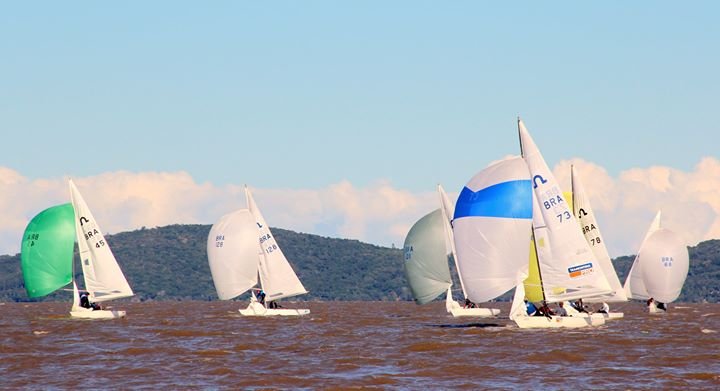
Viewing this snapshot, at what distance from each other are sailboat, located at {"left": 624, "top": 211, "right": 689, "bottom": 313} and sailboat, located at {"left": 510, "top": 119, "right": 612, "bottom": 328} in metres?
30.1

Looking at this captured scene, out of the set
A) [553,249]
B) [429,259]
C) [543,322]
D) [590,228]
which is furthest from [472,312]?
[553,249]

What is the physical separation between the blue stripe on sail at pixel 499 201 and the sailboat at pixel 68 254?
27088 mm

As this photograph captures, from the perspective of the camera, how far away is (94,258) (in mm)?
72188

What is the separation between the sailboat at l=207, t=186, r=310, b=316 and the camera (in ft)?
260

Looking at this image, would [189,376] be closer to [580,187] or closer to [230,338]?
[230,338]

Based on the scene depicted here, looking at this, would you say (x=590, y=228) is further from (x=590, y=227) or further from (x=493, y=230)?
(x=493, y=230)

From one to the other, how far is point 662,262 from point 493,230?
34797mm

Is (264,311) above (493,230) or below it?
below

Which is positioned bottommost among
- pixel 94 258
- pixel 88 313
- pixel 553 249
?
pixel 88 313

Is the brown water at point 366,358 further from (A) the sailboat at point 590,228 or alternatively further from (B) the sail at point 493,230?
(A) the sailboat at point 590,228

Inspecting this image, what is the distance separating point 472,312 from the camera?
76500mm

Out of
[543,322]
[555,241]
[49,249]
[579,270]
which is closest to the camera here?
[543,322]

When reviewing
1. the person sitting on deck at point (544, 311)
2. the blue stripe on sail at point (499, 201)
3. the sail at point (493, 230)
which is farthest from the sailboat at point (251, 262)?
the blue stripe on sail at point (499, 201)

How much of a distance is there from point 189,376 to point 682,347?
65.4 feet
